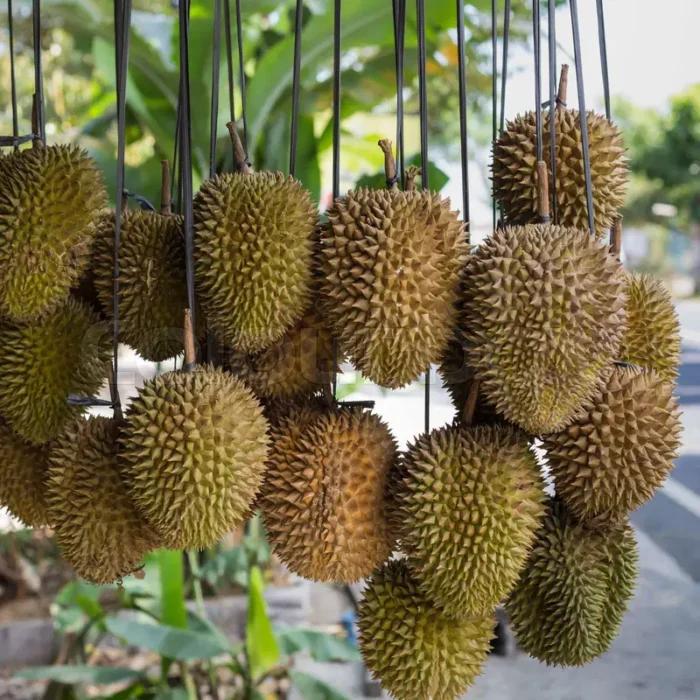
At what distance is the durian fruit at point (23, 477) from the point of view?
0.89 meters

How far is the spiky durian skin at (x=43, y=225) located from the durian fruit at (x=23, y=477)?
0.56 feet

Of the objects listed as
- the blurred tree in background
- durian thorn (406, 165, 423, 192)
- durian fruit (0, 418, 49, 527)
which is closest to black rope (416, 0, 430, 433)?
durian thorn (406, 165, 423, 192)

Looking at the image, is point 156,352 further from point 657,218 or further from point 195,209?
point 657,218

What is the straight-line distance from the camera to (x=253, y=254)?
2.39 ft

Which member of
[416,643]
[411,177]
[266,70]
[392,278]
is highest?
[266,70]

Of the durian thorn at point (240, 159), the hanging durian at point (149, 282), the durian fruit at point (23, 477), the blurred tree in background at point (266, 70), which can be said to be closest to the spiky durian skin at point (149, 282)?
the hanging durian at point (149, 282)

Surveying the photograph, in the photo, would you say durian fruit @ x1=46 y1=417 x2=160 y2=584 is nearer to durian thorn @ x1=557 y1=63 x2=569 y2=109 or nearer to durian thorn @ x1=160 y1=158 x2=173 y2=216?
durian thorn @ x1=160 y1=158 x2=173 y2=216

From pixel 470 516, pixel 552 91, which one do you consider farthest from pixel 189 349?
pixel 552 91

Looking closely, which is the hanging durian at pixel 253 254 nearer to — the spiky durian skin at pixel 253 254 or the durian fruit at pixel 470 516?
the spiky durian skin at pixel 253 254

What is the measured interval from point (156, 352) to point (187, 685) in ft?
4.71

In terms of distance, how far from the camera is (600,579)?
0.75 m

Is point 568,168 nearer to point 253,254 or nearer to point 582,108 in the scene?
point 582,108

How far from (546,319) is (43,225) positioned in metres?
0.56

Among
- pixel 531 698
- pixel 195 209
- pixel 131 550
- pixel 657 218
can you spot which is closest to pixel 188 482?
pixel 131 550
